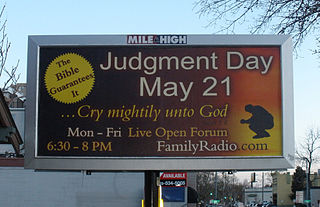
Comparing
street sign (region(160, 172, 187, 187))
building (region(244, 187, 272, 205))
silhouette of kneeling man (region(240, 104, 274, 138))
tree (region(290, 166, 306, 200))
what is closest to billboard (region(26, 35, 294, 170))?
silhouette of kneeling man (region(240, 104, 274, 138))

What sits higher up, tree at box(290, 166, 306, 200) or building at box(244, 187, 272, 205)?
tree at box(290, 166, 306, 200)

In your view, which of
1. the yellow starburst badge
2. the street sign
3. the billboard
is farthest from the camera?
the street sign

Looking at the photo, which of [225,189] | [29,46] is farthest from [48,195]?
[225,189]

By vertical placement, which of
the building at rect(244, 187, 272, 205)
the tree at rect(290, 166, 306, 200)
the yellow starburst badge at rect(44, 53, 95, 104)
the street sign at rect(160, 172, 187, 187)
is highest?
the yellow starburst badge at rect(44, 53, 95, 104)

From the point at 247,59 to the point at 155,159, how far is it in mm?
1619

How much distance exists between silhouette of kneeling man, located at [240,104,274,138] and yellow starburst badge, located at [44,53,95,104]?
1.91 m

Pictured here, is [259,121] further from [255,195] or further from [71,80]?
[255,195]

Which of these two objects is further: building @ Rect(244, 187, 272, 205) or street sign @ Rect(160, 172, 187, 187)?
building @ Rect(244, 187, 272, 205)

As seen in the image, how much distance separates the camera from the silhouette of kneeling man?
6.15m

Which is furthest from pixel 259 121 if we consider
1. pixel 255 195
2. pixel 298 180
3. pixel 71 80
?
pixel 255 195

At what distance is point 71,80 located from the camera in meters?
6.23

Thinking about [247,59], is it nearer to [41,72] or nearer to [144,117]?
[144,117]

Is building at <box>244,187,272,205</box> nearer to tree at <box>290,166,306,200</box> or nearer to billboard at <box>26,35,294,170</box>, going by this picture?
tree at <box>290,166,306,200</box>

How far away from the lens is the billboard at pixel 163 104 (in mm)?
6137
